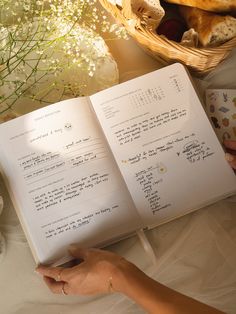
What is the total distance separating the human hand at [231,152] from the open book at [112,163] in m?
0.01

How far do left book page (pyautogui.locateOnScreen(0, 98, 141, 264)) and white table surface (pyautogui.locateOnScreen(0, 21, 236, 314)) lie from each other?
0.22 feet

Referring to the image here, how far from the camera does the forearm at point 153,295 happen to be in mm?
708

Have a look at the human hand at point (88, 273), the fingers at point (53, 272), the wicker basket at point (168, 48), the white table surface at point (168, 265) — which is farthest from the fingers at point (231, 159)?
the fingers at point (53, 272)

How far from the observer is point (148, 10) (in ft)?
2.95

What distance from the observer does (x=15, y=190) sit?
0.85 meters

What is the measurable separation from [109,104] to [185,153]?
0.21 m

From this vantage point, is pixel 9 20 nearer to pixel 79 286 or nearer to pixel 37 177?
pixel 37 177

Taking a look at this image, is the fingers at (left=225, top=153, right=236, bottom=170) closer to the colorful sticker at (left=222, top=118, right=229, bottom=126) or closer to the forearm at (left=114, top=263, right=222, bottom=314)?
the colorful sticker at (left=222, top=118, right=229, bottom=126)

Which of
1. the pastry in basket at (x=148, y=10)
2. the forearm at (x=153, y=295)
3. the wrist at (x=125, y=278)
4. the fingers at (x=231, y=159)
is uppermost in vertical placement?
the pastry in basket at (x=148, y=10)

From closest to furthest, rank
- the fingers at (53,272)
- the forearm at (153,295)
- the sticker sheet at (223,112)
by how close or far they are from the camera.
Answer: the forearm at (153,295) → the fingers at (53,272) → the sticker sheet at (223,112)

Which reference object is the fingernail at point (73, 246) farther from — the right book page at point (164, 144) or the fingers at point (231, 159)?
the fingers at point (231, 159)

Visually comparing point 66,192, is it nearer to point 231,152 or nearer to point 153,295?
point 153,295

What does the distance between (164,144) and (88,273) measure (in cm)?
33

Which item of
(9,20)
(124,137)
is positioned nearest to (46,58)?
(9,20)
